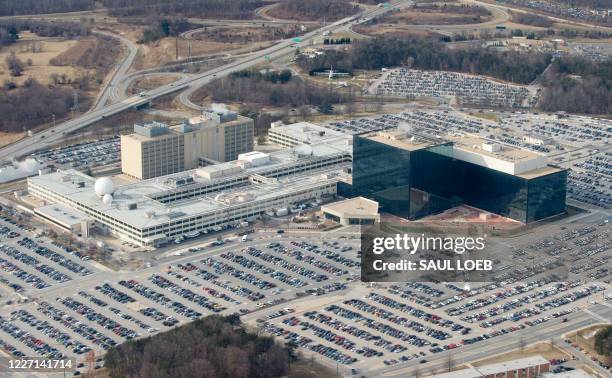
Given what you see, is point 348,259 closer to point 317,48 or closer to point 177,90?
point 177,90

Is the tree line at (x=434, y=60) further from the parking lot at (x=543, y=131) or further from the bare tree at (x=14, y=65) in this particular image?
the bare tree at (x=14, y=65)

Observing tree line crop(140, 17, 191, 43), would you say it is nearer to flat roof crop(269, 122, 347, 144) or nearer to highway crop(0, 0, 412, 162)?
highway crop(0, 0, 412, 162)

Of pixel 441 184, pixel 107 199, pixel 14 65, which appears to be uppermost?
pixel 14 65

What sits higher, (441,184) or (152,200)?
(441,184)

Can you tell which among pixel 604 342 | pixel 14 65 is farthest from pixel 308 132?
pixel 14 65

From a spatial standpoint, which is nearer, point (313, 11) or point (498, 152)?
point (498, 152)

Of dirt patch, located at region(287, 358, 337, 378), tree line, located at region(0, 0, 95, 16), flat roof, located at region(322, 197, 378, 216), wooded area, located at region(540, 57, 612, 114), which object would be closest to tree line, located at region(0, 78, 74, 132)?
flat roof, located at region(322, 197, 378, 216)

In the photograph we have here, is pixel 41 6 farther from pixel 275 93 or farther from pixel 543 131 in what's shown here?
pixel 543 131
